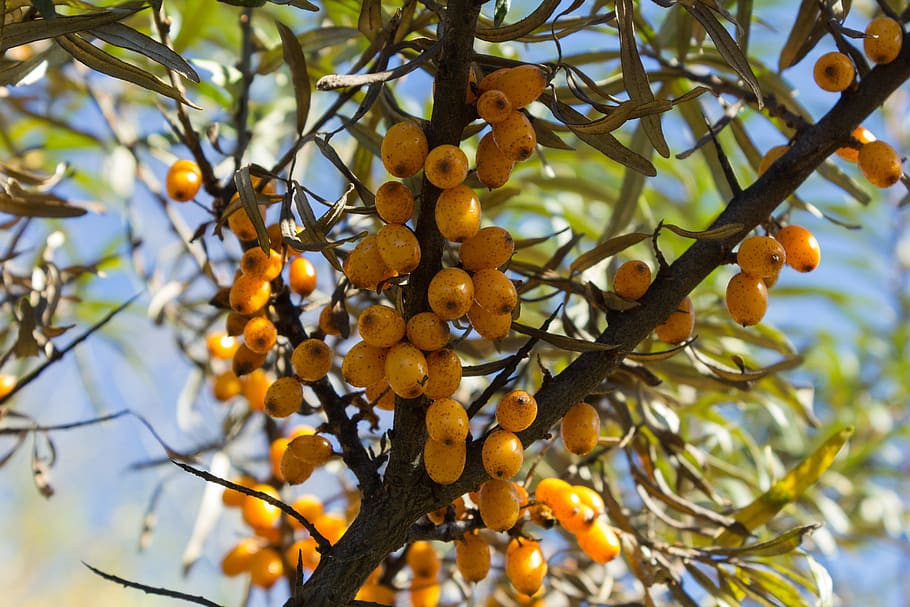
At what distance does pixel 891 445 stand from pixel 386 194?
7.11 ft

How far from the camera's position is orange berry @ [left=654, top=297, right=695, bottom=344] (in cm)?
82

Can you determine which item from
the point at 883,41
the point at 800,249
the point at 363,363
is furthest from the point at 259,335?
the point at 883,41

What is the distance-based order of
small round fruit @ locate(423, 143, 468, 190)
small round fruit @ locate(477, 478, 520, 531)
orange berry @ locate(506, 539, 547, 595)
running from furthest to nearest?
orange berry @ locate(506, 539, 547, 595)
small round fruit @ locate(477, 478, 520, 531)
small round fruit @ locate(423, 143, 468, 190)

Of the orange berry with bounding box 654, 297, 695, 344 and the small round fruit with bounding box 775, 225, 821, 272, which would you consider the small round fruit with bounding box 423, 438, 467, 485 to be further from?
the small round fruit with bounding box 775, 225, 821, 272

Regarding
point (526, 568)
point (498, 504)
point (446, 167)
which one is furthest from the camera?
point (526, 568)

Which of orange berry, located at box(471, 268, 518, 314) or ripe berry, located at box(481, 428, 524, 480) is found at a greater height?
orange berry, located at box(471, 268, 518, 314)

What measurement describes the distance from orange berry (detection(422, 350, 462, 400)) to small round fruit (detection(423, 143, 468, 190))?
0.14m

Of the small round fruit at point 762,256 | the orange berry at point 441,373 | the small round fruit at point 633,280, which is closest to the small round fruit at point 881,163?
the small round fruit at point 762,256

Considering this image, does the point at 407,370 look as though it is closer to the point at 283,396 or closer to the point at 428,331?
the point at 428,331

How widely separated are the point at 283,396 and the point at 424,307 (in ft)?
0.70

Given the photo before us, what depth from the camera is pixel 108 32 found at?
0.73 m

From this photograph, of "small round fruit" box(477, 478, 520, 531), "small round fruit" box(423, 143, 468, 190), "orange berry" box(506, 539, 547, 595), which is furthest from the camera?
"orange berry" box(506, 539, 547, 595)

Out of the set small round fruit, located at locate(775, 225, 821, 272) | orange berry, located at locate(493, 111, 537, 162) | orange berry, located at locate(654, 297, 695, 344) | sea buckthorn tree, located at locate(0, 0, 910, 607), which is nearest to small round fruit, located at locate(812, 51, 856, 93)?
sea buckthorn tree, located at locate(0, 0, 910, 607)

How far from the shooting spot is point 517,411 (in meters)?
0.71
